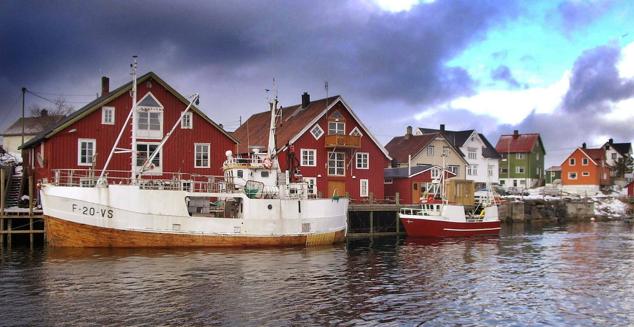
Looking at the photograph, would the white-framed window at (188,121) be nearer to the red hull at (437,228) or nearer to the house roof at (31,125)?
the red hull at (437,228)

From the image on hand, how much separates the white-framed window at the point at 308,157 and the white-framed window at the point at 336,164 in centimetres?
154

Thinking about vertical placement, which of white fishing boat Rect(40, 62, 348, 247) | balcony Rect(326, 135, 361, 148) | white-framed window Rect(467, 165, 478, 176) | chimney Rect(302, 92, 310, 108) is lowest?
white fishing boat Rect(40, 62, 348, 247)

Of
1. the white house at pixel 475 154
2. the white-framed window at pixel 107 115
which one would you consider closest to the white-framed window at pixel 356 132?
the white-framed window at pixel 107 115

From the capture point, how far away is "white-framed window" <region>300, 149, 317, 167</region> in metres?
51.4

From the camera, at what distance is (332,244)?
4069 centimetres

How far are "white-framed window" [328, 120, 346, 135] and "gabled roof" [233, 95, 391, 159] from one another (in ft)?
3.92

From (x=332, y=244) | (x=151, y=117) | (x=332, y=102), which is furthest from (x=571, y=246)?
(x=151, y=117)

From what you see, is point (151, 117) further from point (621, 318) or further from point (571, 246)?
point (621, 318)

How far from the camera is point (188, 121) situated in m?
43.4

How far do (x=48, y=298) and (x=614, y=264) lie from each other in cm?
2609

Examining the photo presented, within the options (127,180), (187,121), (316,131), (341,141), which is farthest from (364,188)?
(127,180)

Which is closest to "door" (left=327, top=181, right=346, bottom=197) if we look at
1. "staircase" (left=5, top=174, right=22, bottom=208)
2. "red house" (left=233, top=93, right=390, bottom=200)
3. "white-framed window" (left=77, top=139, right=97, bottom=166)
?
"red house" (left=233, top=93, right=390, bottom=200)

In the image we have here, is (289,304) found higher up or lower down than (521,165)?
lower down

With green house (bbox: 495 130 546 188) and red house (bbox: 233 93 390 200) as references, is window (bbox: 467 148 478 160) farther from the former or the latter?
red house (bbox: 233 93 390 200)
